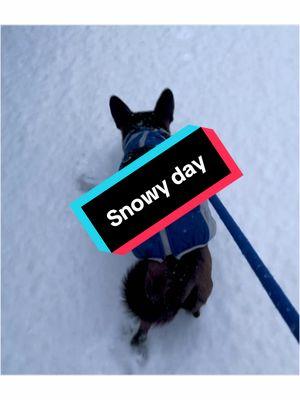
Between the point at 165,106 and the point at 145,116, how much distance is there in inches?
4.8

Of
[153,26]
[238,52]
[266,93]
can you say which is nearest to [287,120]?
[266,93]

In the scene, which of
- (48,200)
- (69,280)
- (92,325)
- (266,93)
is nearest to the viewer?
(92,325)

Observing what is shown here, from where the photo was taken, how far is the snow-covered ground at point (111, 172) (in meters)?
1.64

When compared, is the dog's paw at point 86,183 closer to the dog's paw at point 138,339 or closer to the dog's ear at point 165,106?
the dog's ear at point 165,106

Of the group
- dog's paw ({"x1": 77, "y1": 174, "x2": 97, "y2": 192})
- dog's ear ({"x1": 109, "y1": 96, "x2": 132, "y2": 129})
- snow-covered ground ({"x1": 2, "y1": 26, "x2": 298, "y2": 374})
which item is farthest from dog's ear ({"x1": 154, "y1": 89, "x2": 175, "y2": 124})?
dog's paw ({"x1": 77, "y1": 174, "x2": 97, "y2": 192})

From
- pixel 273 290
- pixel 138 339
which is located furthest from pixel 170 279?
pixel 138 339

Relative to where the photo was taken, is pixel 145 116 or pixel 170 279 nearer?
pixel 170 279

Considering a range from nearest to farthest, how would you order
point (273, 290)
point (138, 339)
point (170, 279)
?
point (273, 290), point (170, 279), point (138, 339)

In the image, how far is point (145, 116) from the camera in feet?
6.14

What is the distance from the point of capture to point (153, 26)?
103 inches

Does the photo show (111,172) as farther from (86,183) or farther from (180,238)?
(180,238)

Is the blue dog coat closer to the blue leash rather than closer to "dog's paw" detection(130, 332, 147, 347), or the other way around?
the blue leash

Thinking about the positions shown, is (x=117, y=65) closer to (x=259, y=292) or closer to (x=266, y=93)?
(x=266, y=93)

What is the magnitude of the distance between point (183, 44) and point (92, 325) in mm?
2012
